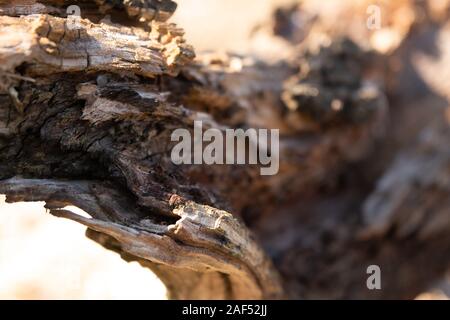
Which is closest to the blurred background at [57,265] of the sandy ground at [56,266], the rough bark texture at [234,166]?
the sandy ground at [56,266]

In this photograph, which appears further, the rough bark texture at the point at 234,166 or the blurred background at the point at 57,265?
the blurred background at the point at 57,265

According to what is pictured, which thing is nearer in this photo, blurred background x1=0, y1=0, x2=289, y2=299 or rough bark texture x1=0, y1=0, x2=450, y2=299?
rough bark texture x1=0, y1=0, x2=450, y2=299

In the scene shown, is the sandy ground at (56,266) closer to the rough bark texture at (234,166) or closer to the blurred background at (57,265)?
the blurred background at (57,265)

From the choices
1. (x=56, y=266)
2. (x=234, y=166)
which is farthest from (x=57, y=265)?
(x=234, y=166)

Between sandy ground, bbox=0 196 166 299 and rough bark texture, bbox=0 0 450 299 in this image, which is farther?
sandy ground, bbox=0 196 166 299

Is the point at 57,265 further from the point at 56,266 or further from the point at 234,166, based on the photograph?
the point at 234,166

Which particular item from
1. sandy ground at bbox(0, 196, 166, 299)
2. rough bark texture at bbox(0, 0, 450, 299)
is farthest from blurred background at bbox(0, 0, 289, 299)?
rough bark texture at bbox(0, 0, 450, 299)


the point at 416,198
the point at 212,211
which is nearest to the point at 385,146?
the point at 416,198

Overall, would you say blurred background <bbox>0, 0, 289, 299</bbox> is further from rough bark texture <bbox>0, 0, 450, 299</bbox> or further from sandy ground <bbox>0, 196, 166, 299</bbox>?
rough bark texture <bbox>0, 0, 450, 299</bbox>
